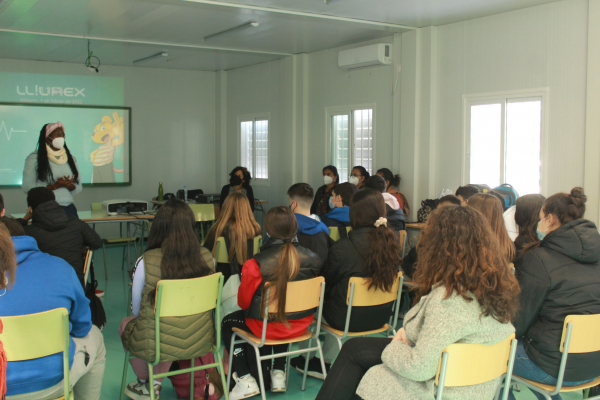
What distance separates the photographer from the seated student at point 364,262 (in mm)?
3041

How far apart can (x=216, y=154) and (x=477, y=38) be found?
233 inches

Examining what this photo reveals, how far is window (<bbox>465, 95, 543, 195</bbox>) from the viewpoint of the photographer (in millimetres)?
5398

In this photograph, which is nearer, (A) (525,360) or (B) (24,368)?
(B) (24,368)

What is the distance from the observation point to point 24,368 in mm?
2076

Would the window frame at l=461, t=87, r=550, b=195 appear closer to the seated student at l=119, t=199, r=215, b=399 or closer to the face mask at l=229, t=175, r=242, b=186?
the face mask at l=229, t=175, r=242, b=186

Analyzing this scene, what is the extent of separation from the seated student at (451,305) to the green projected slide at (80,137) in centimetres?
816

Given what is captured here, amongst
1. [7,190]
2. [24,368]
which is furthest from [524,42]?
[7,190]

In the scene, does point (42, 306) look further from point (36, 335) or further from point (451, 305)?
point (451, 305)

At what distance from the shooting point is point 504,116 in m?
5.63

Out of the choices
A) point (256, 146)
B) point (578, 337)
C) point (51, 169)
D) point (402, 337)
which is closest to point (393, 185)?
point (256, 146)

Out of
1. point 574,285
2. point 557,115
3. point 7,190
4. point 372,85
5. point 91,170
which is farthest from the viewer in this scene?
point 91,170

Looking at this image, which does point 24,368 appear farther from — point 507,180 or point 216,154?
point 216,154

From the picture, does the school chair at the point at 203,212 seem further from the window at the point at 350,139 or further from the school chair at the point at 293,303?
the school chair at the point at 293,303

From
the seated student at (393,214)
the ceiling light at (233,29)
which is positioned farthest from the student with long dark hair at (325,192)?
the ceiling light at (233,29)
